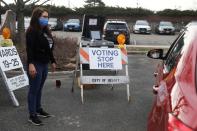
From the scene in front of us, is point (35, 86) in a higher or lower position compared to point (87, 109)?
higher

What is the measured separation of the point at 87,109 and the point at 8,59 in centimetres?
190

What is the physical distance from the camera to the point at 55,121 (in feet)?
24.5

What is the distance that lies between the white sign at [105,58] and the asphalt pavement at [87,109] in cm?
67

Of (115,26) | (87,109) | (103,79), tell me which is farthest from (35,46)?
A: (115,26)

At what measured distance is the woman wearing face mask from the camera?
7043 mm

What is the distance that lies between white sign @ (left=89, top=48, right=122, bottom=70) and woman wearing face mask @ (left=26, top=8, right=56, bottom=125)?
2.15 m

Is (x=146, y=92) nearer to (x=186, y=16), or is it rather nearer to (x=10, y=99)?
(x=10, y=99)

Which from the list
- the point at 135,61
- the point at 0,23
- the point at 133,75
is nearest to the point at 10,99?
the point at 133,75

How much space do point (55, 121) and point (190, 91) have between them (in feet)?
15.6

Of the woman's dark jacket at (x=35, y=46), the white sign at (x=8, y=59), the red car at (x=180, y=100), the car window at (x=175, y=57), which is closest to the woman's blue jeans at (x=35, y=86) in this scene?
the woman's dark jacket at (x=35, y=46)

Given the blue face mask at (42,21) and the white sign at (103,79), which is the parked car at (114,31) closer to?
the white sign at (103,79)

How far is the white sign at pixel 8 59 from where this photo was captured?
874 cm

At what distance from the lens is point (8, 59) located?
892 cm

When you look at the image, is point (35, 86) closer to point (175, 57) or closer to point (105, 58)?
point (105, 58)
